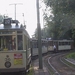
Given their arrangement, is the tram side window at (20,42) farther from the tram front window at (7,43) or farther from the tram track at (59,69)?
the tram track at (59,69)

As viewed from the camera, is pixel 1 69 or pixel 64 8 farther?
pixel 64 8

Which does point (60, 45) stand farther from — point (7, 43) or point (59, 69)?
point (7, 43)

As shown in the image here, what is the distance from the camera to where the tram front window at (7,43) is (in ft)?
49.8

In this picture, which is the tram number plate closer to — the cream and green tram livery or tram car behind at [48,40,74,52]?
the cream and green tram livery

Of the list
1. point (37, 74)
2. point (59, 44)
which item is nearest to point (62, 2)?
point (37, 74)

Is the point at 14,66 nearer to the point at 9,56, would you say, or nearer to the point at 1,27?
the point at 9,56

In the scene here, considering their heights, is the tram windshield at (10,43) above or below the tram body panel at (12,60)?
above

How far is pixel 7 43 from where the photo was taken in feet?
50.0

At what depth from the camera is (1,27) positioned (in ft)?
51.9

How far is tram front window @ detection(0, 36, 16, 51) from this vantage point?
15180 millimetres

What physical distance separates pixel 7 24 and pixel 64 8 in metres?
7.63

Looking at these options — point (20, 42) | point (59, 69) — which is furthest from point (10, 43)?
point (59, 69)

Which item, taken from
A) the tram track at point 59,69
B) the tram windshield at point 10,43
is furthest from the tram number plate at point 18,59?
the tram track at point 59,69

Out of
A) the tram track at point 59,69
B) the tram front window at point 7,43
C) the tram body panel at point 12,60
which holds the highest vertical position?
the tram front window at point 7,43
